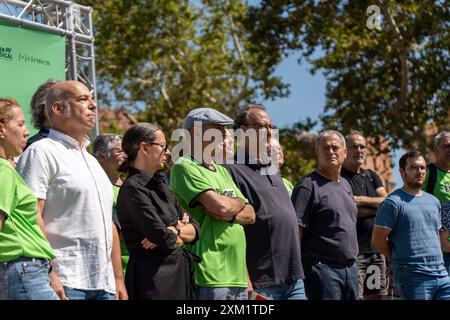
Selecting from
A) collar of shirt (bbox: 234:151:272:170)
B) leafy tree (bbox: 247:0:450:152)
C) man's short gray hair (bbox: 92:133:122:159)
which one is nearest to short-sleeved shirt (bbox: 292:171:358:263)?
collar of shirt (bbox: 234:151:272:170)

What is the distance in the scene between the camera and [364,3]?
61.2 feet

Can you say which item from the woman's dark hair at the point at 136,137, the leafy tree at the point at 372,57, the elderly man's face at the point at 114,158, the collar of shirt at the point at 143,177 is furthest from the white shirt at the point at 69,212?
the leafy tree at the point at 372,57

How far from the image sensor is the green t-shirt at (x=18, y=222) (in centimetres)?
427

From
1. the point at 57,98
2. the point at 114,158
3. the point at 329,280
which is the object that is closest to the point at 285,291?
the point at 329,280

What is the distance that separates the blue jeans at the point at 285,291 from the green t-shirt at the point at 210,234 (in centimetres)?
38

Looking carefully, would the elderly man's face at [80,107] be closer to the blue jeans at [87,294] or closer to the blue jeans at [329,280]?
the blue jeans at [87,294]

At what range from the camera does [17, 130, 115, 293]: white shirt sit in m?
4.65

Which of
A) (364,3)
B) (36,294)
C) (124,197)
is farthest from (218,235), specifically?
(364,3)

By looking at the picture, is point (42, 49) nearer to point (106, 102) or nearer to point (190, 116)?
point (190, 116)

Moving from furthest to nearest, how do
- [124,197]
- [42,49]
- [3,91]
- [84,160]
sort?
[42,49]
[3,91]
[124,197]
[84,160]

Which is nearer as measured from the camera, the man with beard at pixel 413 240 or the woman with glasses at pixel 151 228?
the woman with glasses at pixel 151 228

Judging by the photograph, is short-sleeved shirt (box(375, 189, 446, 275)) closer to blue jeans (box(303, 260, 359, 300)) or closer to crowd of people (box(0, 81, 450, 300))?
crowd of people (box(0, 81, 450, 300))

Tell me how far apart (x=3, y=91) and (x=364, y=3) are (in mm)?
11170

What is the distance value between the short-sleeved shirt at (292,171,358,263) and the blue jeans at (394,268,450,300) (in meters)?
0.50
